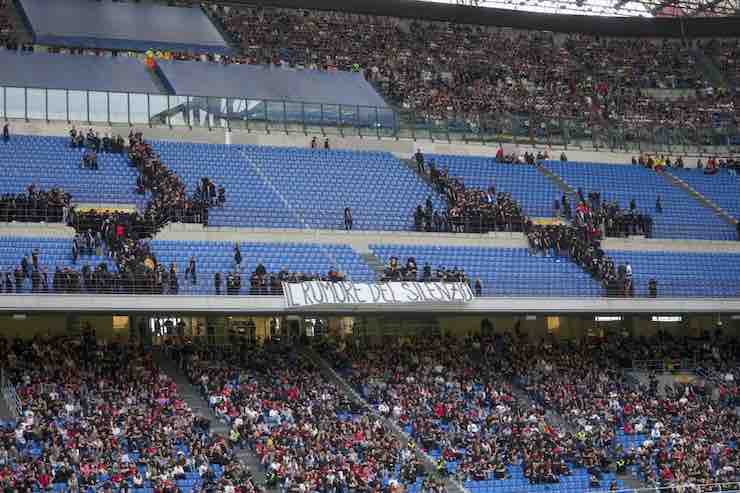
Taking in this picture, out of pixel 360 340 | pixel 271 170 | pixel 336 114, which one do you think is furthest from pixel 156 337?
pixel 336 114

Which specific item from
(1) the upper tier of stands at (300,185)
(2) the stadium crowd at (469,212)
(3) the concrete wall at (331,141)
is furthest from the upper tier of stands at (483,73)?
(2) the stadium crowd at (469,212)

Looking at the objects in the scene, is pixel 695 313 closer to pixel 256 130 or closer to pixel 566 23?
pixel 256 130

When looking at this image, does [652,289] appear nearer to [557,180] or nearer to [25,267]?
[557,180]

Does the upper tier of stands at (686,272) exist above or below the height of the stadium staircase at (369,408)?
above

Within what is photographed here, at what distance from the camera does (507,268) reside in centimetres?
5141

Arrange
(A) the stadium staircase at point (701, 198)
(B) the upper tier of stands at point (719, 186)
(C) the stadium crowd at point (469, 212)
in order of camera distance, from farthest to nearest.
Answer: (B) the upper tier of stands at point (719, 186) → (A) the stadium staircase at point (701, 198) → (C) the stadium crowd at point (469, 212)

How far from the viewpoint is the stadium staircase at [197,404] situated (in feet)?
129

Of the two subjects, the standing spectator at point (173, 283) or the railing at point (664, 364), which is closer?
the standing spectator at point (173, 283)

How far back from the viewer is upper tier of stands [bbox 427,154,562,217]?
57969mm

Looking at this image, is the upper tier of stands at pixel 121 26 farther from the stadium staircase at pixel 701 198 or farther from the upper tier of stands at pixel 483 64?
the stadium staircase at pixel 701 198

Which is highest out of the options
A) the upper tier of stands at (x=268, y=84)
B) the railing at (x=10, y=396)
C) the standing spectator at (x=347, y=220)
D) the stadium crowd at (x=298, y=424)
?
the upper tier of stands at (x=268, y=84)

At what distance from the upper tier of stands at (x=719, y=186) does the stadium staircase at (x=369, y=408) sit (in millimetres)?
24088

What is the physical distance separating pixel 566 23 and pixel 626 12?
12.5ft

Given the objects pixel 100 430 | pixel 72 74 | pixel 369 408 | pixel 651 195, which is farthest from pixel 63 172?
pixel 651 195
